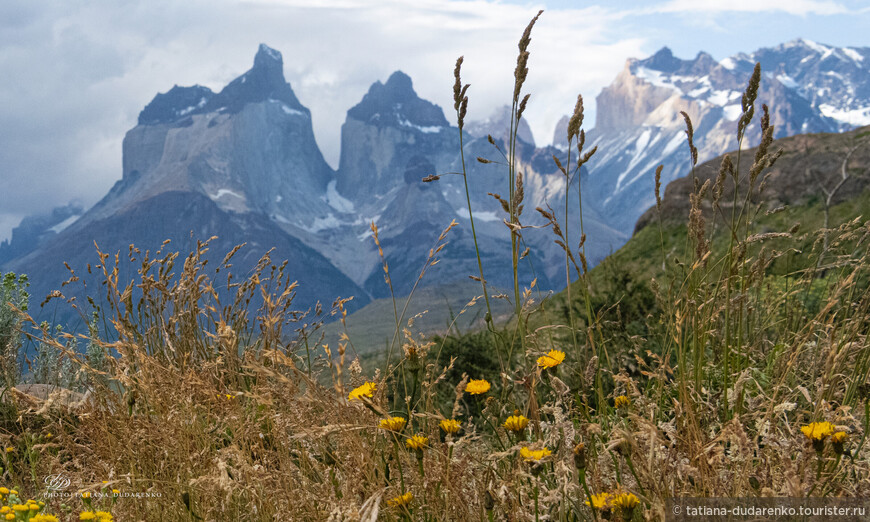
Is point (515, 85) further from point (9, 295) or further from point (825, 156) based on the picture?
point (825, 156)

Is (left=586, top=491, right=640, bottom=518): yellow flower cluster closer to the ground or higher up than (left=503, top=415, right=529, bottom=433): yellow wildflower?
closer to the ground

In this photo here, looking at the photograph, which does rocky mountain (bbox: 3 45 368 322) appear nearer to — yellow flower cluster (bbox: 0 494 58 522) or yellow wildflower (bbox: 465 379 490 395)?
yellow flower cluster (bbox: 0 494 58 522)

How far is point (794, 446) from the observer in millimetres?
1446

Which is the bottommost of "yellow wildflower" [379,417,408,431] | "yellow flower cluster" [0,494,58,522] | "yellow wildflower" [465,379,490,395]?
"yellow flower cluster" [0,494,58,522]

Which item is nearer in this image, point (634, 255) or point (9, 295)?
point (9, 295)

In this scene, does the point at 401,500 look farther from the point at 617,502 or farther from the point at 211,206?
the point at 211,206

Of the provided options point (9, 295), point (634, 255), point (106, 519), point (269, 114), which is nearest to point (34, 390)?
point (9, 295)

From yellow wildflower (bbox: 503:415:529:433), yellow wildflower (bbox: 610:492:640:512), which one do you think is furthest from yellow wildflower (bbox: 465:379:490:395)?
yellow wildflower (bbox: 610:492:640:512)

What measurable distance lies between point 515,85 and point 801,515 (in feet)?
4.30

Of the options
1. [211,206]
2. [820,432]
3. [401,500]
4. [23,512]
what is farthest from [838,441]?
[211,206]

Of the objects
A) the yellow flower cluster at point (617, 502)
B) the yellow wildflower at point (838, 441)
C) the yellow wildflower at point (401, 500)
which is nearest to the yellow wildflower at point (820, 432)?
the yellow wildflower at point (838, 441)

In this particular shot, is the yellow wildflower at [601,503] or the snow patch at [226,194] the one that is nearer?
the yellow wildflower at [601,503]

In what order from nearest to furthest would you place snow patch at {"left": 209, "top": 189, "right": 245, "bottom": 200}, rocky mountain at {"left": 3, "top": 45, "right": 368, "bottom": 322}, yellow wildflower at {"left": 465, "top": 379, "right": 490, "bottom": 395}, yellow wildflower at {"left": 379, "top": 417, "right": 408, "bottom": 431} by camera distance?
yellow wildflower at {"left": 379, "top": 417, "right": 408, "bottom": 431} → yellow wildflower at {"left": 465, "top": 379, "right": 490, "bottom": 395} → rocky mountain at {"left": 3, "top": 45, "right": 368, "bottom": 322} → snow patch at {"left": 209, "top": 189, "right": 245, "bottom": 200}

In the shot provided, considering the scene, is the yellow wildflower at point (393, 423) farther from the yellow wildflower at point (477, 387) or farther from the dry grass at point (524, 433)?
the yellow wildflower at point (477, 387)
